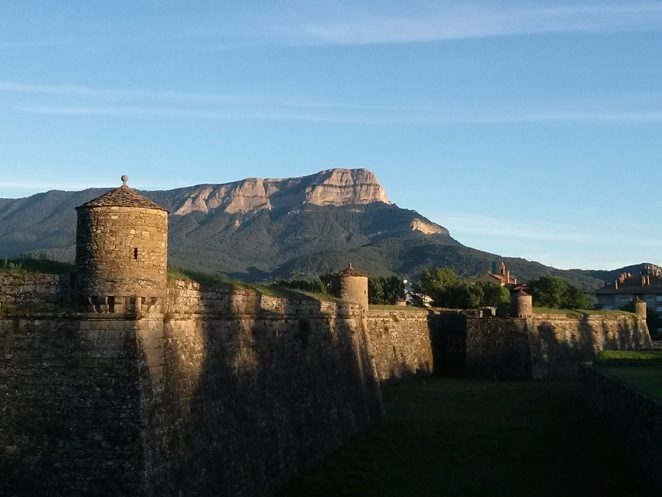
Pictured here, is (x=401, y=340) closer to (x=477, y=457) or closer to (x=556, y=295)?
(x=477, y=457)

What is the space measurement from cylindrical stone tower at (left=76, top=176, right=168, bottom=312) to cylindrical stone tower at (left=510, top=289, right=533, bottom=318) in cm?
4004

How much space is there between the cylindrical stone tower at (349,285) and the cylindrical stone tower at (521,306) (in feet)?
62.7

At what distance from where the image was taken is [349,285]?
36.5m

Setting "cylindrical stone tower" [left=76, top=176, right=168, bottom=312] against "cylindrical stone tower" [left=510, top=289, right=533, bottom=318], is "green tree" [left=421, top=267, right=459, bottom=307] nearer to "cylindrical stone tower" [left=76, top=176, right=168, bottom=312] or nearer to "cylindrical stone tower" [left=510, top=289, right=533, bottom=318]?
"cylindrical stone tower" [left=510, top=289, right=533, bottom=318]

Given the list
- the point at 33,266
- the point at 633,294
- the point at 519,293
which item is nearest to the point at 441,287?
the point at 519,293

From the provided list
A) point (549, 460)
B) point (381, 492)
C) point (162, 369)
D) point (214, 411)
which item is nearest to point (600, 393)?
point (549, 460)

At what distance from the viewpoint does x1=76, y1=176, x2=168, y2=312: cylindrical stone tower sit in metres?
15.4

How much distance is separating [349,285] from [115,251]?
850 inches

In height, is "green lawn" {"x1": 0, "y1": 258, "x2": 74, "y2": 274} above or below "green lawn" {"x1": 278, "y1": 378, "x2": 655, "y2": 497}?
above

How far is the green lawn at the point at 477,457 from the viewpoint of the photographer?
21.0 m

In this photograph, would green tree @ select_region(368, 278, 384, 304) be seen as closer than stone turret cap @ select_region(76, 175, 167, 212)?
No

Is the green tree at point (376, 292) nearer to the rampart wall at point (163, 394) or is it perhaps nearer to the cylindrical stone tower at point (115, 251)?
the rampart wall at point (163, 394)

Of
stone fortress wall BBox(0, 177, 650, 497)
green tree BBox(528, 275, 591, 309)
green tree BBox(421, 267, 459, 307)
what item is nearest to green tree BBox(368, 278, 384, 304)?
green tree BBox(421, 267, 459, 307)

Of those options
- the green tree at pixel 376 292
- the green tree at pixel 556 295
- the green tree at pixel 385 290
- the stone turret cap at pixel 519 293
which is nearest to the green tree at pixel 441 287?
the green tree at pixel 385 290
